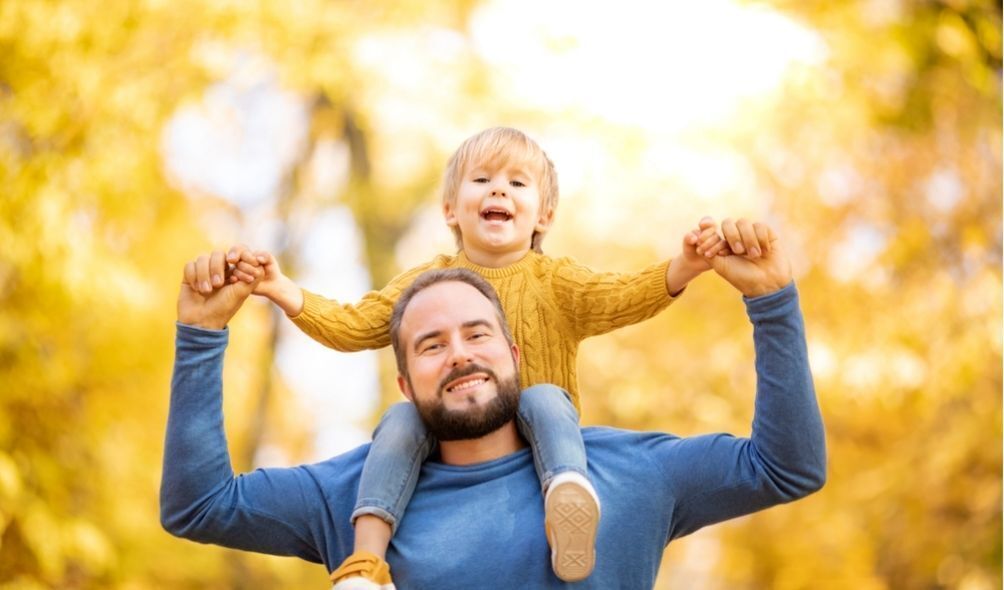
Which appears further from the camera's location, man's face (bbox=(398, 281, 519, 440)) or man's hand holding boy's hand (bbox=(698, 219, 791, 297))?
man's face (bbox=(398, 281, 519, 440))

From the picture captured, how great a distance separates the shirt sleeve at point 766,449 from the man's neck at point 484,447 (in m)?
0.31

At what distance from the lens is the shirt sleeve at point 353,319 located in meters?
2.48

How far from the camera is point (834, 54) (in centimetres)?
720

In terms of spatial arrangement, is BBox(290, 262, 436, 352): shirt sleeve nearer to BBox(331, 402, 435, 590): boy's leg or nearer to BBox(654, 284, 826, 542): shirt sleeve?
BBox(331, 402, 435, 590): boy's leg

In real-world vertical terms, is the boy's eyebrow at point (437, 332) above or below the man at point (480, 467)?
above

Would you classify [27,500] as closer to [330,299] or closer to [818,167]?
[330,299]

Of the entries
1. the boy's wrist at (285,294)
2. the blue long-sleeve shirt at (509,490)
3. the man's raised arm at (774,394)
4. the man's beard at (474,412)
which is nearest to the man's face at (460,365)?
the man's beard at (474,412)

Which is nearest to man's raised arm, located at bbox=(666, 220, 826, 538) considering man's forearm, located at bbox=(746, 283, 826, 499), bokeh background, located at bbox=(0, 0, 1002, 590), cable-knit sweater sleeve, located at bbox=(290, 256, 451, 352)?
man's forearm, located at bbox=(746, 283, 826, 499)

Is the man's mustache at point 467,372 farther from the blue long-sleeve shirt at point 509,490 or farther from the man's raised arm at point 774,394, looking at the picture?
the man's raised arm at point 774,394

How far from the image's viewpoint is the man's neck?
8.13 feet

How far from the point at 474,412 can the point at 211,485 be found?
556 mm

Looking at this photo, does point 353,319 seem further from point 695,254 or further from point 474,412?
point 695,254

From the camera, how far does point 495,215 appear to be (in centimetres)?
254

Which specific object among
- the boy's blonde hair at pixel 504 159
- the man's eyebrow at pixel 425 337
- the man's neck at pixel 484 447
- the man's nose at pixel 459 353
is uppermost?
the boy's blonde hair at pixel 504 159
